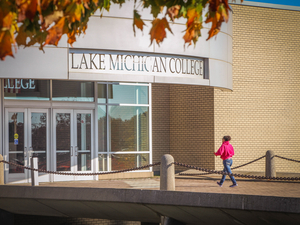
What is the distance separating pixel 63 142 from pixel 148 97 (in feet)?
12.4

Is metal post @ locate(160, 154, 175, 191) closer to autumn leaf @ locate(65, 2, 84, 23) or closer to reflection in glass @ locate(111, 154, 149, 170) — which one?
autumn leaf @ locate(65, 2, 84, 23)

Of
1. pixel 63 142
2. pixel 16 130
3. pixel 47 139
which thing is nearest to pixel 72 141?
pixel 63 142

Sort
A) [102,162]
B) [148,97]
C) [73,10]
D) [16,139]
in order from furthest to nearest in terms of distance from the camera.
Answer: [148,97] → [102,162] → [16,139] → [73,10]

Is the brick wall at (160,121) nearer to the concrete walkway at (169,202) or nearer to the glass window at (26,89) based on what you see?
the glass window at (26,89)

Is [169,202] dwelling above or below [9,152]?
below

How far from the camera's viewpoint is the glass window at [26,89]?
12.9 metres

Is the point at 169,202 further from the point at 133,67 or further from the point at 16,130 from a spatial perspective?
the point at 16,130

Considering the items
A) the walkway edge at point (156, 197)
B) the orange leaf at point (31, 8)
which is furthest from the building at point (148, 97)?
the orange leaf at point (31, 8)

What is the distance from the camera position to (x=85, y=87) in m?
14.2

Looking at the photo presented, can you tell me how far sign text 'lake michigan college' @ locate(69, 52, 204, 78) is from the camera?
456 inches

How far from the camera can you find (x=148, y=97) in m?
15.3

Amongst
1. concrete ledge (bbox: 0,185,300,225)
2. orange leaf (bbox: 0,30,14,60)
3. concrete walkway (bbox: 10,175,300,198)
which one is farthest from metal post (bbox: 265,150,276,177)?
orange leaf (bbox: 0,30,14,60)

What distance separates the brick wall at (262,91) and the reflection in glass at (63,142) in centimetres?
649

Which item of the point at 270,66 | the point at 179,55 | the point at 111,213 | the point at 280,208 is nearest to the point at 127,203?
the point at 111,213
